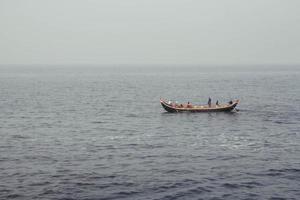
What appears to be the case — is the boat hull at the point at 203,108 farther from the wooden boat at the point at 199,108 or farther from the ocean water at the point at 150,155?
the ocean water at the point at 150,155

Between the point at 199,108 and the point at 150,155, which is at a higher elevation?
the point at 199,108

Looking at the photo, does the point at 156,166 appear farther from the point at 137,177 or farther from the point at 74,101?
the point at 74,101

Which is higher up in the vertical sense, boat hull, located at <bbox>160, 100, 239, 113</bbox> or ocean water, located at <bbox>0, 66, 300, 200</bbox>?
boat hull, located at <bbox>160, 100, 239, 113</bbox>

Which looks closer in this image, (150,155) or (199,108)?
(150,155)

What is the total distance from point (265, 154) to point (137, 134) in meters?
19.3

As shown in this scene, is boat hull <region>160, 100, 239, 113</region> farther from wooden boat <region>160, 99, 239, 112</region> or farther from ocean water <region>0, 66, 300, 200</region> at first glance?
ocean water <region>0, 66, 300, 200</region>

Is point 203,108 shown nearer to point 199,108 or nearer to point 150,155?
point 199,108

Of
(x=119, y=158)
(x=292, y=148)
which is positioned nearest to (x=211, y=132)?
(x=292, y=148)

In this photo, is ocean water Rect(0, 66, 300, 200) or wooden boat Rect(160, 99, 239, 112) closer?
ocean water Rect(0, 66, 300, 200)

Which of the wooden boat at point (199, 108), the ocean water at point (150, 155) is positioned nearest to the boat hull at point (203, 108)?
the wooden boat at point (199, 108)

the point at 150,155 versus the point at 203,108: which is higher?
the point at 203,108

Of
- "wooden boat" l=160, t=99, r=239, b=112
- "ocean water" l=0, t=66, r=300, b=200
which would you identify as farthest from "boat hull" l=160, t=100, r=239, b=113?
"ocean water" l=0, t=66, r=300, b=200

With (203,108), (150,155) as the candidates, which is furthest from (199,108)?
(150,155)

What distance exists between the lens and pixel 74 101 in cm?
10819
